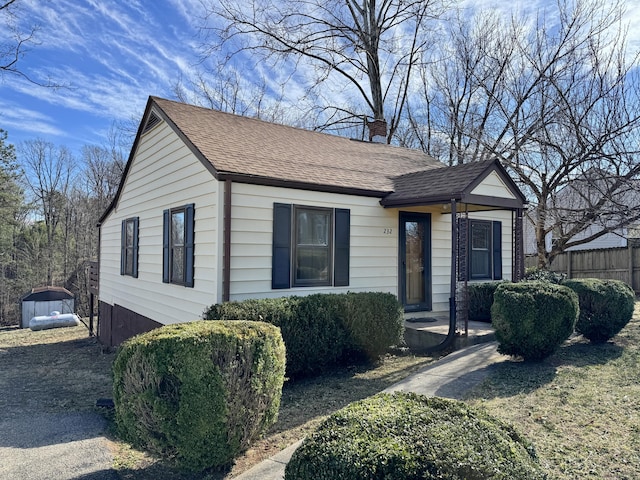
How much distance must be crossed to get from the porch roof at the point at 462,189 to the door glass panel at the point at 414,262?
0.92 meters

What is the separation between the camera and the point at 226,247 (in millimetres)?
6715

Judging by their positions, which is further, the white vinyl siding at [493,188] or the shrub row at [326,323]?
the white vinyl siding at [493,188]

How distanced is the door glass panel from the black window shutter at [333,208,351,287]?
1651mm

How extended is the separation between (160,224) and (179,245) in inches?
52.0

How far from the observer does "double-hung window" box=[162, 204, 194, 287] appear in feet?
24.9

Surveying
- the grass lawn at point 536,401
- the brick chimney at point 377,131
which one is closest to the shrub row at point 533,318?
the grass lawn at point 536,401

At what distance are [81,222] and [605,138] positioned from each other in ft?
96.3

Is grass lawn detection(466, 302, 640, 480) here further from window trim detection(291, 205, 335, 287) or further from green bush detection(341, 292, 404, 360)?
window trim detection(291, 205, 335, 287)

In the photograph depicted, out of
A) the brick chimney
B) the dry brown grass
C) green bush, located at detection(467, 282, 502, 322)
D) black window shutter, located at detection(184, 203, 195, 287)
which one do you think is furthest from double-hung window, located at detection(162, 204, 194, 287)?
the brick chimney

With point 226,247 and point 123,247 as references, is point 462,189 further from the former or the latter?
point 123,247

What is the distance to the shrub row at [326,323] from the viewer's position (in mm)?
6085

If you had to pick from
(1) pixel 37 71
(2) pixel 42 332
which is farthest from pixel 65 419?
(2) pixel 42 332

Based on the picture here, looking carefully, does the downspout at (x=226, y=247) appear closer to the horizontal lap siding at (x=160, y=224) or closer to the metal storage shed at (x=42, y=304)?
the horizontal lap siding at (x=160, y=224)

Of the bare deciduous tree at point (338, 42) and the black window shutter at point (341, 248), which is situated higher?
the bare deciduous tree at point (338, 42)
